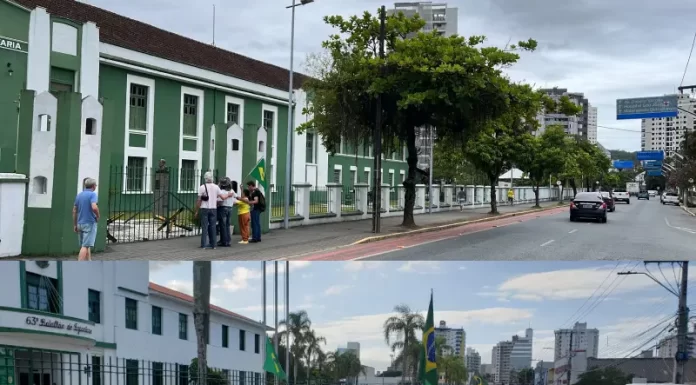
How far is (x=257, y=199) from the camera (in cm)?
1791

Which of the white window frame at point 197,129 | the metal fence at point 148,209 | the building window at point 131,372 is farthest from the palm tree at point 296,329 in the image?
the white window frame at point 197,129

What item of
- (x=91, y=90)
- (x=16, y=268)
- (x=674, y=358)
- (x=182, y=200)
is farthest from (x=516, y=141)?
(x=16, y=268)

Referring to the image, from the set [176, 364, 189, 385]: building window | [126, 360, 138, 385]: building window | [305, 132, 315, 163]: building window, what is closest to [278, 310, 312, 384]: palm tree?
[176, 364, 189, 385]: building window

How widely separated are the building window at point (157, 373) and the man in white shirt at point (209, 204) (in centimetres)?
1016

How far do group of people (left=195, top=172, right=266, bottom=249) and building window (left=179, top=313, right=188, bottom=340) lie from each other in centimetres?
1007

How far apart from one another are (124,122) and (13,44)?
600 cm

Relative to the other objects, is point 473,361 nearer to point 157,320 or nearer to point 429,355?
point 429,355

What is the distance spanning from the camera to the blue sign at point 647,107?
51.9 meters

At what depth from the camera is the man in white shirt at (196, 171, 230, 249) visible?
15.7 m

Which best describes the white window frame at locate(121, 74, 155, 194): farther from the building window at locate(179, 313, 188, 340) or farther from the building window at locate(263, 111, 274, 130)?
the building window at locate(179, 313, 188, 340)

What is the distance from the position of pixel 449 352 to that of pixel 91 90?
84.3 ft

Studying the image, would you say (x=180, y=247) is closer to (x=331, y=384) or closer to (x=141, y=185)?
(x=141, y=185)

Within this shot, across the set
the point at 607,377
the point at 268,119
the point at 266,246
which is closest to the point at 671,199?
the point at 268,119

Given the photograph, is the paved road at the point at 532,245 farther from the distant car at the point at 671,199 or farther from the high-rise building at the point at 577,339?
the distant car at the point at 671,199
